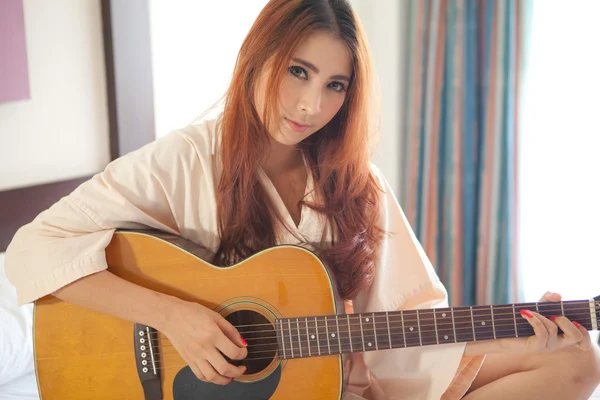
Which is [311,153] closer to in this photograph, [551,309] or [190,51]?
[551,309]

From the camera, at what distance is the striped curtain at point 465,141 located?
2744mm

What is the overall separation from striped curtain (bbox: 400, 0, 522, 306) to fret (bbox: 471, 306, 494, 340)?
1583 millimetres

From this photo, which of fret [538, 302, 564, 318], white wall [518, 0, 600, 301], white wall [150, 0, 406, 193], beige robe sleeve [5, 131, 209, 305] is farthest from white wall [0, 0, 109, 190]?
white wall [518, 0, 600, 301]

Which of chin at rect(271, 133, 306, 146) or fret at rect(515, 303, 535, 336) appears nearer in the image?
fret at rect(515, 303, 535, 336)

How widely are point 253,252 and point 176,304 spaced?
203mm

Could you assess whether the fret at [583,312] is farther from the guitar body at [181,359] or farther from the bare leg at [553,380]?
the guitar body at [181,359]

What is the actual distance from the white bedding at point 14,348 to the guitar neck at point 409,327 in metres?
0.68

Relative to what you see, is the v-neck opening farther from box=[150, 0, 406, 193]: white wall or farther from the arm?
box=[150, 0, 406, 193]: white wall

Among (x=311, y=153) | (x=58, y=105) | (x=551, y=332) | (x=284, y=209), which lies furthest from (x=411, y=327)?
(x=58, y=105)

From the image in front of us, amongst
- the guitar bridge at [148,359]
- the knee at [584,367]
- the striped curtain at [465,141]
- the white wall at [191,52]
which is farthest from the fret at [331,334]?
the striped curtain at [465,141]

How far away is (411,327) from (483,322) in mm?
139

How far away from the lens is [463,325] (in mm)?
1294

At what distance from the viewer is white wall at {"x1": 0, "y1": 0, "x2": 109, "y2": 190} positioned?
5.79 ft

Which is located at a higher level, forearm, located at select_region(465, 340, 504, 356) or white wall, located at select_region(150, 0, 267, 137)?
white wall, located at select_region(150, 0, 267, 137)
